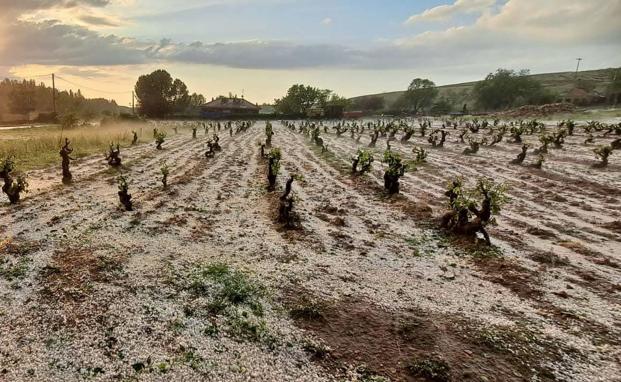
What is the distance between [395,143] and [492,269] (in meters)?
35.9

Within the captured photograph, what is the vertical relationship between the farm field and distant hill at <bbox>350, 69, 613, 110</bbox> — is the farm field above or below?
below

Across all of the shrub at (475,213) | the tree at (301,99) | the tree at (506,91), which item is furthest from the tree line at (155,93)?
the shrub at (475,213)

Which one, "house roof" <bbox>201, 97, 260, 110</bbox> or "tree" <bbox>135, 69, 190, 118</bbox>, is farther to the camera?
"house roof" <bbox>201, 97, 260, 110</bbox>

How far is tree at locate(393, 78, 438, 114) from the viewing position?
135 metres

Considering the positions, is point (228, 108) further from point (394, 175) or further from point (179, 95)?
point (394, 175)

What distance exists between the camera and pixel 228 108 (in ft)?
369

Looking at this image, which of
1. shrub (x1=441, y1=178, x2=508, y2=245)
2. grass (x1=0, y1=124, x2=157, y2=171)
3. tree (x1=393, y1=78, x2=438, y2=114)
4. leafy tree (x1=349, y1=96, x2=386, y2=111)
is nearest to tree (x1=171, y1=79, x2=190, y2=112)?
leafy tree (x1=349, y1=96, x2=386, y2=111)

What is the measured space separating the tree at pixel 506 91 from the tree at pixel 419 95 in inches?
788

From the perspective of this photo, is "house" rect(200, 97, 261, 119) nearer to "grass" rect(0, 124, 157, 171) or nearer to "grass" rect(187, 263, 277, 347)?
"grass" rect(0, 124, 157, 171)

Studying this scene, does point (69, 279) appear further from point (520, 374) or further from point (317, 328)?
point (520, 374)

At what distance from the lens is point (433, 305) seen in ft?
33.1

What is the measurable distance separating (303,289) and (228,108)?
107379 millimetres

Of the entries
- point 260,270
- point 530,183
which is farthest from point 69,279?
point 530,183

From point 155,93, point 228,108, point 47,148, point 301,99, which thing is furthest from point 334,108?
point 47,148
